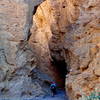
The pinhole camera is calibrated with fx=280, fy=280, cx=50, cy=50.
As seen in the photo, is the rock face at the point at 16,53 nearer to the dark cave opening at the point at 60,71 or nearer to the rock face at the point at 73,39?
the rock face at the point at 73,39

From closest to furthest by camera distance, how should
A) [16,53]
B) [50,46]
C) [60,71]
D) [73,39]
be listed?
1. [73,39]
2. [16,53]
3. [50,46]
4. [60,71]

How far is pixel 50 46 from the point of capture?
22.8m

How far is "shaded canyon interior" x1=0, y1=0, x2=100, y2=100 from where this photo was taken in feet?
40.6

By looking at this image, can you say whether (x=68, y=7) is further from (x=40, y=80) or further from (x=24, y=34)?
(x=40, y=80)

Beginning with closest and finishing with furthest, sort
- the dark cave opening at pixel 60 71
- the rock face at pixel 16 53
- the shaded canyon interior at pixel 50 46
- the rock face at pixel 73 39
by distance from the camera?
the rock face at pixel 73 39
the shaded canyon interior at pixel 50 46
the rock face at pixel 16 53
the dark cave opening at pixel 60 71

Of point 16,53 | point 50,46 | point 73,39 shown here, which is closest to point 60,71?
point 50,46

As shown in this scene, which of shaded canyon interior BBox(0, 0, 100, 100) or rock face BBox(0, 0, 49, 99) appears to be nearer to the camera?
shaded canyon interior BBox(0, 0, 100, 100)

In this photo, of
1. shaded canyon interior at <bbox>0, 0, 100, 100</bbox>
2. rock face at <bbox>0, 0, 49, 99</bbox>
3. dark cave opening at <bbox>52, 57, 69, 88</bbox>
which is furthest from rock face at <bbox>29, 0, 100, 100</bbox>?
rock face at <bbox>0, 0, 49, 99</bbox>

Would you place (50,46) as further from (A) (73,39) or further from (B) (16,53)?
(A) (73,39)

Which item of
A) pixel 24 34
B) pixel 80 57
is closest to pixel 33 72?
pixel 24 34

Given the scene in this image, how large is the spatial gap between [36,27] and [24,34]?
25.7 feet

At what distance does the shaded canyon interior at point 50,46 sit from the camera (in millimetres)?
12366

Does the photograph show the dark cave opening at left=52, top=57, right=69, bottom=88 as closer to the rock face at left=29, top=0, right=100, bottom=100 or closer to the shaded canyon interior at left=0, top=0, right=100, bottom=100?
the shaded canyon interior at left=0, top=0, right=100, bottom=100

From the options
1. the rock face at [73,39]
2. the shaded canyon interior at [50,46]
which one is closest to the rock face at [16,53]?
the shaded canyon interior at [50,46]
